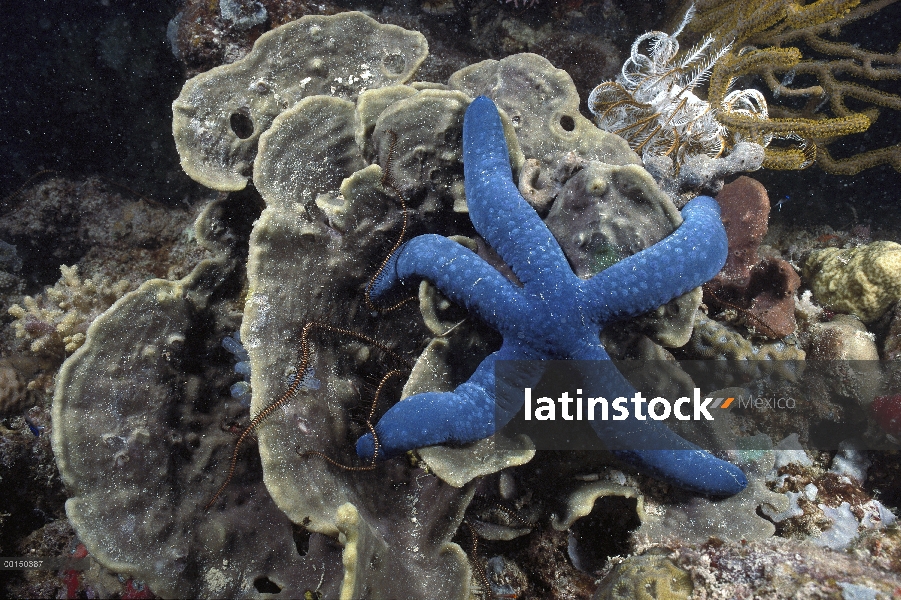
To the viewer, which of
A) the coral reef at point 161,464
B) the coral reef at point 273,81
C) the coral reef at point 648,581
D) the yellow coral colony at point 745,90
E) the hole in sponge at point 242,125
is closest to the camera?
the coral reef at point 648,581

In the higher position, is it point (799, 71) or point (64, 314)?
point (799, 71)

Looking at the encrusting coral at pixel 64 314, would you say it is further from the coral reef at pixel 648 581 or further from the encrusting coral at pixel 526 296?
the coral reef at pixel 648 581

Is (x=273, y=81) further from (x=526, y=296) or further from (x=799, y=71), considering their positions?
(x=799, y=71)

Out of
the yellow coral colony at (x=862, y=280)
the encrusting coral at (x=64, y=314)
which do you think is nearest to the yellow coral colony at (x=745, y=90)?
the yellow coral colony at (x=862, y=280)

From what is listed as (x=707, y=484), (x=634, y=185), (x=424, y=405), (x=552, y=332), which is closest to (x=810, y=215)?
(x=634, y=185)

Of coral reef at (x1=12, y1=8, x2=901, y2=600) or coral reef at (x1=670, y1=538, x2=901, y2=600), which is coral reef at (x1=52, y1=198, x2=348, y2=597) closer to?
coral reef at (x1=12, y1=8, x2=901, y2=600)

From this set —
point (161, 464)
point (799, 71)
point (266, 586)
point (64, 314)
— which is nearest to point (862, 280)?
point (799, 71)
